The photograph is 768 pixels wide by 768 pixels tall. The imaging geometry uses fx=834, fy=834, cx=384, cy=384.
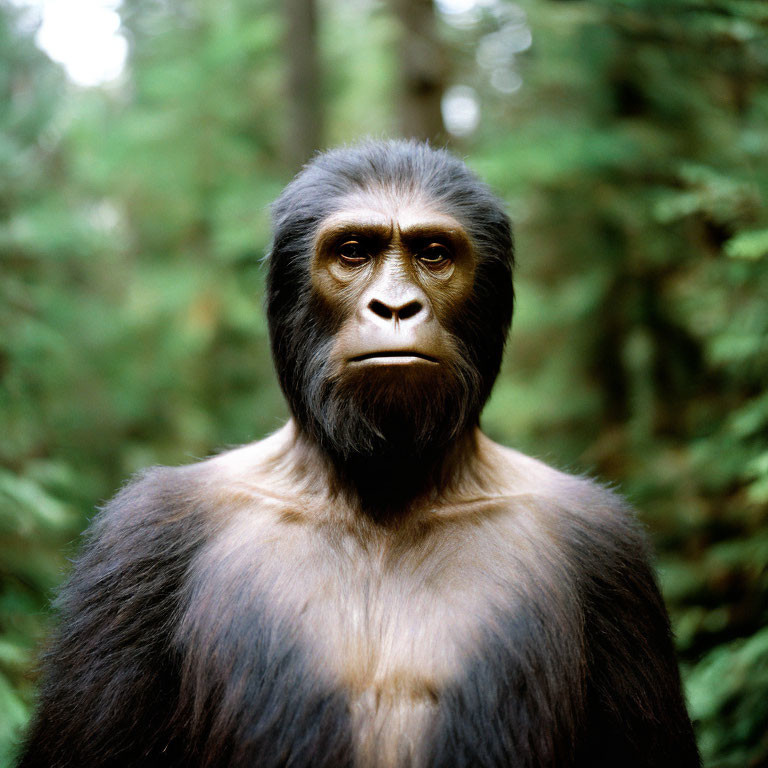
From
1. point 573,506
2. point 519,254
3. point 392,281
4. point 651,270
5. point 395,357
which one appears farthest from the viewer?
point 519,254

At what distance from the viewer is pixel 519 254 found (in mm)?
9289

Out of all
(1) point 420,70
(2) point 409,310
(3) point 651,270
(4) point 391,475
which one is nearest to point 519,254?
(3) point 651,270

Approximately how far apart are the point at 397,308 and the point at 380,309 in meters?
0.06

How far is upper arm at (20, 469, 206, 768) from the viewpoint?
267cm

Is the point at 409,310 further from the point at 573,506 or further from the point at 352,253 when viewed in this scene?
the point at 573,506

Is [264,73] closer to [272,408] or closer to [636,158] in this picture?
[272,408]

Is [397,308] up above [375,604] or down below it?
above

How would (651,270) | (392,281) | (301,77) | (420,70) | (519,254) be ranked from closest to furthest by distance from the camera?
1. (392,281)
2. (651,270)
3. (420,70)
4. (301,77)
5. (519,254)

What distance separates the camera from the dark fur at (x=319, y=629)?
8.04 feet

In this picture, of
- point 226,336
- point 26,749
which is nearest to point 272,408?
point 226,336

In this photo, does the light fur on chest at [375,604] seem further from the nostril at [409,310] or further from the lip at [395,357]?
the nostril at [409,310]

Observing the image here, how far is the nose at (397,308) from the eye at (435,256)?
0.27 metres

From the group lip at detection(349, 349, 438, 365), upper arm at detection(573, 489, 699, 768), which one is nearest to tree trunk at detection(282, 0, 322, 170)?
lip at detection(349, 349, 438, 365)

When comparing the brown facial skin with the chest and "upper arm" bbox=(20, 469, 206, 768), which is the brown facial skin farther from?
"upper arm" bbox=(20, 469, 206, 768)
